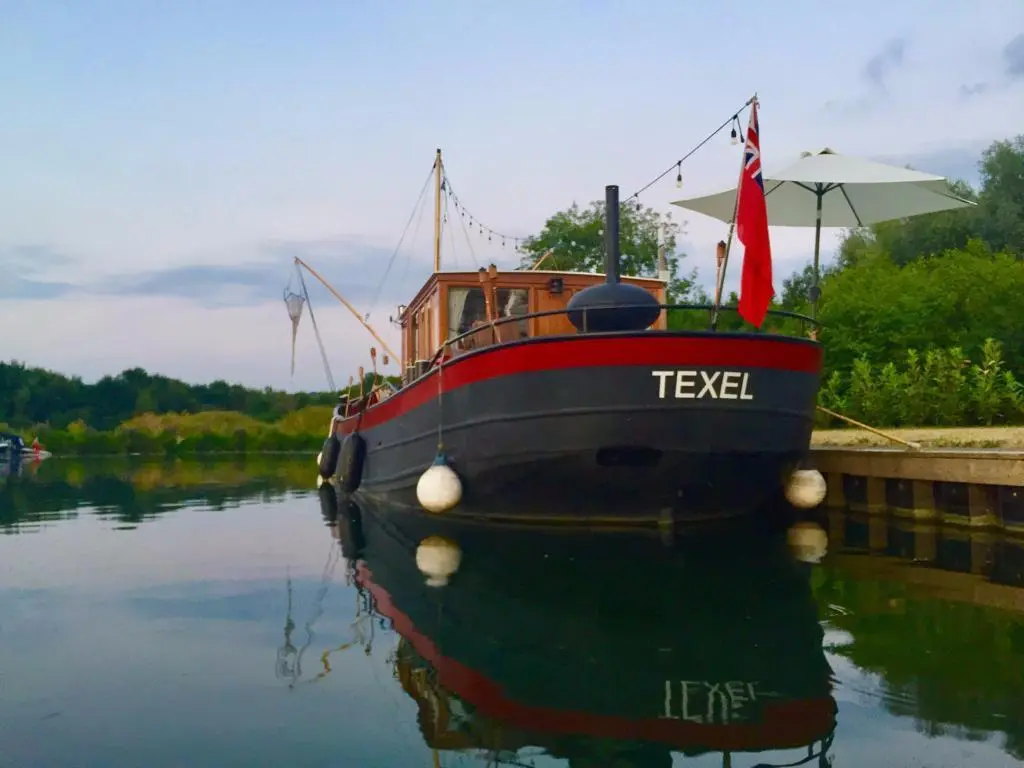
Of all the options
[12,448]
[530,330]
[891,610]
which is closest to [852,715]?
[891,610]

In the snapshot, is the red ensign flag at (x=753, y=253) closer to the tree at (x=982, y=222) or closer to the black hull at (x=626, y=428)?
the black hull at (x=626, y=428)

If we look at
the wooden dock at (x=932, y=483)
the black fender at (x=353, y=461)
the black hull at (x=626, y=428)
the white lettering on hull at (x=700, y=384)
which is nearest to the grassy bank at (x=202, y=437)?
the black fender at (x=353, y=461)

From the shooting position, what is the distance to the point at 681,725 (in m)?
3.29

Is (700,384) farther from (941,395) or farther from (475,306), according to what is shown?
(941,395)

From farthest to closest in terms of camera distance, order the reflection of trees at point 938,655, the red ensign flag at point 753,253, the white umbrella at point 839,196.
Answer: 1. the white umbrella at point 839,196
2. the red ensign flag at point 753,253
3. the reflection of trees at point 938,655

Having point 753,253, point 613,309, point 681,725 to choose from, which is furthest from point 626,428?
point 681,725

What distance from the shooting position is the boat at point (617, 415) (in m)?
7.22

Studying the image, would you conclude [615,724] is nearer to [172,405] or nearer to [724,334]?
[724,334]

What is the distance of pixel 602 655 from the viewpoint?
4215 millimetres

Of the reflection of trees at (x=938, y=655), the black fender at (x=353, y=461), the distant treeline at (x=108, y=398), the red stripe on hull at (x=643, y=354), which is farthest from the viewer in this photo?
the distant treeline at (x=108, y=398)

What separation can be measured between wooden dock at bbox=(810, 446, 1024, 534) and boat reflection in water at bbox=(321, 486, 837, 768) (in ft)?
5.66

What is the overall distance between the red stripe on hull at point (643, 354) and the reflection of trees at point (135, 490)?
5.59 m

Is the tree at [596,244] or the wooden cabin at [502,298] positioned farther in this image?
the tree at [596,244]

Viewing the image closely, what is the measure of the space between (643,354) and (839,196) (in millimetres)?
4763
